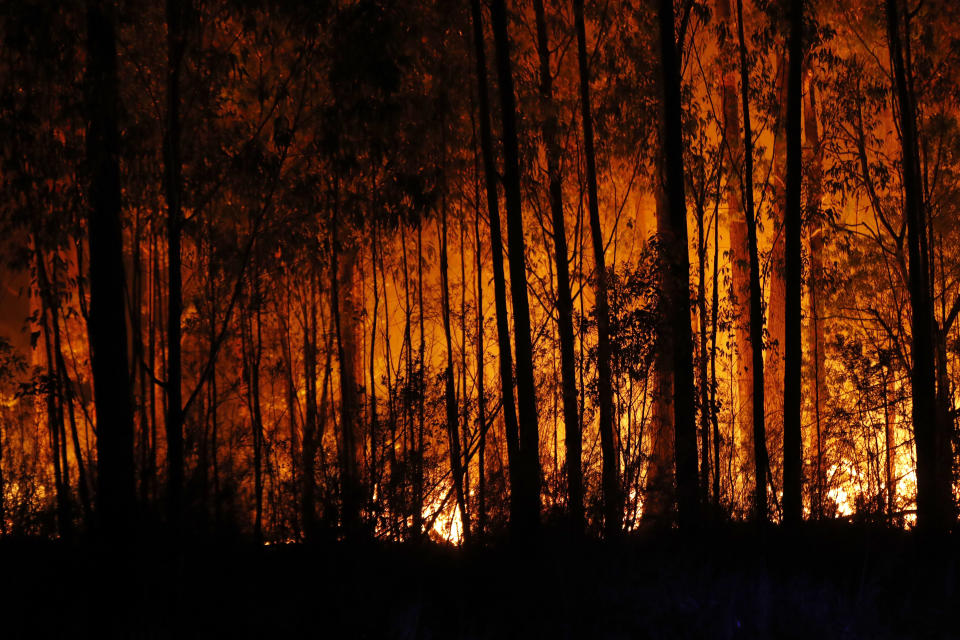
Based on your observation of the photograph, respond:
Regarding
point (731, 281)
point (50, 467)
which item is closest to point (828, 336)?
point (731, 281)

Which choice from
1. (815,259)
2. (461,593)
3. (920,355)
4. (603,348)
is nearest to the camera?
(461,593)

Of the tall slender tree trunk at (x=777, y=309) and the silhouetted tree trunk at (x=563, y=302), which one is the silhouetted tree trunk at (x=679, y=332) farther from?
the tall slender tree trunk at (x=777, y=309)

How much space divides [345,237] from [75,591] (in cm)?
500

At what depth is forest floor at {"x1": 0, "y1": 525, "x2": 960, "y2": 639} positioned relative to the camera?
3.67 meters

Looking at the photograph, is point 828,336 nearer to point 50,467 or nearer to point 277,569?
point 277,569

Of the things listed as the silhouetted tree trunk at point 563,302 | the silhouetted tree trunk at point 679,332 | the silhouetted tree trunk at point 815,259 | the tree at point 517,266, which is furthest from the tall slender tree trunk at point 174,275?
the silhouetted tree trunk at point 815,259

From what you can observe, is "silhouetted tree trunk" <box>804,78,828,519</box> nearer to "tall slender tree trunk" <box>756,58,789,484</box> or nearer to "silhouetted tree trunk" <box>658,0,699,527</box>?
"tall slender tree trunk" <box>756,58,789,484</box>

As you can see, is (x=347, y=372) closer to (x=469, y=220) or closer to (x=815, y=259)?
(x=469, y=220)

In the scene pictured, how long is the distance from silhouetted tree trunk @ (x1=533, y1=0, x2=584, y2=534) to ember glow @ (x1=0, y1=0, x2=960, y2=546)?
0.09ft

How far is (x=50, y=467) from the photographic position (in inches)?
474

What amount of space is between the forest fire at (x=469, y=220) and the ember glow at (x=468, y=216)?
3 centimetres

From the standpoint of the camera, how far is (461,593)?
4.18m

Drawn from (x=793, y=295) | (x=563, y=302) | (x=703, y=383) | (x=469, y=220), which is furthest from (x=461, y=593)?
(x=469, y=220)

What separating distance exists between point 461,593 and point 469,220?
5246 mm
